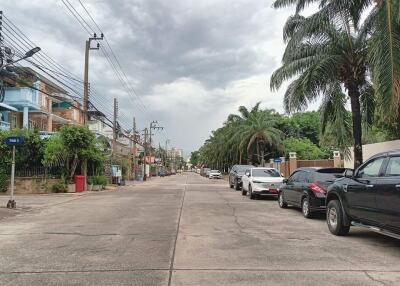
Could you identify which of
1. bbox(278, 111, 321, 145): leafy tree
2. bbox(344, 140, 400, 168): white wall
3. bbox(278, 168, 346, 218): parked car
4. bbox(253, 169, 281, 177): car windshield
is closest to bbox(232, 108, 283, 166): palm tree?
bbox(344, 140, 400, 168): white wall

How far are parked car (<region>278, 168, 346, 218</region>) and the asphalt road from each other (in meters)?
0.47

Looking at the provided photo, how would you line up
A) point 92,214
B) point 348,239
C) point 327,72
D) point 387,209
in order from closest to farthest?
point 387,209
point 348,239
point 92,214
point 327,72

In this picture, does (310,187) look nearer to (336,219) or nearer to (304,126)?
(336,219)

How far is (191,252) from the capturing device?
8.85 m

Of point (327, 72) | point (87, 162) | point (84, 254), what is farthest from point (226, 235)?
point (87, 162)

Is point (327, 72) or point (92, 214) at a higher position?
point (327, 72)

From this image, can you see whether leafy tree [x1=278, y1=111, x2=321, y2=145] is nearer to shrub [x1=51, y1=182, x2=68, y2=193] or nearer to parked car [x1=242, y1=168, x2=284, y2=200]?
shrub [x1=51, y1=182, x2=68, y2=193]

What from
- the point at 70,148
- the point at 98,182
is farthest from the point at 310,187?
the point at 98,182

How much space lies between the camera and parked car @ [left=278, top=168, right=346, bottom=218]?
14.2m

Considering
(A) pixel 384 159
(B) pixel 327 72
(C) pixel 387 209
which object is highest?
(B) pixel 327 72

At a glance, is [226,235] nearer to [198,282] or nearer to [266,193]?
[198,282]

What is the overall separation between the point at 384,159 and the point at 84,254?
19.6 ft

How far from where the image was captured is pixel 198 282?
6672 mm

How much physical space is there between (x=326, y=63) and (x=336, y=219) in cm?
959
